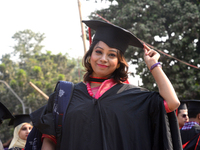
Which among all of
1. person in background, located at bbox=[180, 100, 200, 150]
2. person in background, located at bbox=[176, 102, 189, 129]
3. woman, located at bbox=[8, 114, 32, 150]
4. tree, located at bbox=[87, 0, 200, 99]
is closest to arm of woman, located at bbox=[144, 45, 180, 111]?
person in background, located at bbox=[180, 100, 200, 150]

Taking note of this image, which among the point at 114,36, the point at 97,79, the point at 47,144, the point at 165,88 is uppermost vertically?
the point at 114,36

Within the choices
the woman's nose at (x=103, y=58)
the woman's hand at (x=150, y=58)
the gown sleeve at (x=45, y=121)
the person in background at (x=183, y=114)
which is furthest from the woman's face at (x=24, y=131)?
the woman's hand at (x=150, y=58)

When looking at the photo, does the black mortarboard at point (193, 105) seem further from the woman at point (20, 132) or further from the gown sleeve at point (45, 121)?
the gown sleeve at point (45, 121)

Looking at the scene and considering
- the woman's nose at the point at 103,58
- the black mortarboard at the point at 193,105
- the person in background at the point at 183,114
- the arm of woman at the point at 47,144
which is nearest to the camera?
the arm of woman at the point at 47,144

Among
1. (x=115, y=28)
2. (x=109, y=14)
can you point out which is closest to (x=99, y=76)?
(x=115, y=28)

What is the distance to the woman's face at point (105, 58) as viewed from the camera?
2637mm

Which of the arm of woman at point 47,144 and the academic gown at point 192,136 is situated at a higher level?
the arm of woman at point 47,144

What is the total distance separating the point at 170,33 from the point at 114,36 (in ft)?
39.2

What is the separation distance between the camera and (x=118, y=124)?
239cm

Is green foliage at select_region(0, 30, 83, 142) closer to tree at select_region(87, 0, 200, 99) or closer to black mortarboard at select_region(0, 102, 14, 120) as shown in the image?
tree at select_region(87, 0, 200, 99)

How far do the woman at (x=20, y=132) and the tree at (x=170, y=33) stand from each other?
296 inches

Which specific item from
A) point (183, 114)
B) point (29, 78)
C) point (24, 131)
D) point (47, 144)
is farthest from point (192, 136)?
point (29, 78)

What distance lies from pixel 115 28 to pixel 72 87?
27.7 inches

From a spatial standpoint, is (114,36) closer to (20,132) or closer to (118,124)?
(118,124)
